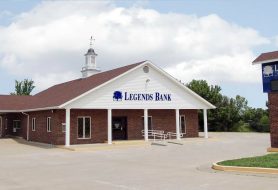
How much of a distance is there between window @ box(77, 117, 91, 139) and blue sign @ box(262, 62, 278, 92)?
1270 centimetres

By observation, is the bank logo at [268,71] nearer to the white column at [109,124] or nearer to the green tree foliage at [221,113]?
the white column at [109,124]

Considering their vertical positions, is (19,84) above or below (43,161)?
above

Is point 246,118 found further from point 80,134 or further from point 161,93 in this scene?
point 80,134

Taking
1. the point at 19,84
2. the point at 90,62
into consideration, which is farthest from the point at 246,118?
the point at 19,84

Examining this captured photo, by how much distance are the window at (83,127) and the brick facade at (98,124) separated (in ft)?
0.71

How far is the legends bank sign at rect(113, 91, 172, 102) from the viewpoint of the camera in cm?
2844

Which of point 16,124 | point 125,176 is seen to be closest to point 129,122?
point 16,124

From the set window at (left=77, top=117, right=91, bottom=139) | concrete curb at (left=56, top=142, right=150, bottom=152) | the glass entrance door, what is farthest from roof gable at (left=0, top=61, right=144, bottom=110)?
the glass entrance door

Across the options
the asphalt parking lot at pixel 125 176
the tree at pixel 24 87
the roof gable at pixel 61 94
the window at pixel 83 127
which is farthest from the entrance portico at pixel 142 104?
the tree at pixel 24 87

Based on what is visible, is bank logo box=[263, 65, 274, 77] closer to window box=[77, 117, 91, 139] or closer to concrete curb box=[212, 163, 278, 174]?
concrete curb box=[212, 163, 278, 174]

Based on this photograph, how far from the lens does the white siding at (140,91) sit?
27328 millimetres

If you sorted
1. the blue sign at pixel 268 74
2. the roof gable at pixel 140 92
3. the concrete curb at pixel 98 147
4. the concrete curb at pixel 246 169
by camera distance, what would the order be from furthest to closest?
the roof gable at pixel 140 92, the concrete curb at pixel 98 147, the blue sign at pixel 268 74, the concrete curb at pixel 246 169

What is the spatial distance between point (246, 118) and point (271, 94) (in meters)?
34.1

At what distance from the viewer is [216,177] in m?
12.1
